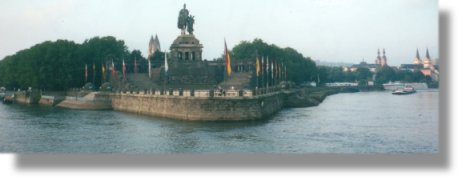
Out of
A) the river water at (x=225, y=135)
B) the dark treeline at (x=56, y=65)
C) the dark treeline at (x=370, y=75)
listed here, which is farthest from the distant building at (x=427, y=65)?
the dark treeline at (x=56, y=65)

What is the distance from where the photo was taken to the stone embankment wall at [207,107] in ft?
121

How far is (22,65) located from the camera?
7069cm

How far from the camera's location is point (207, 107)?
37031 mm

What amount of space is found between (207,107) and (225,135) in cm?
706

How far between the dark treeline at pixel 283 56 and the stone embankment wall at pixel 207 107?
122ft

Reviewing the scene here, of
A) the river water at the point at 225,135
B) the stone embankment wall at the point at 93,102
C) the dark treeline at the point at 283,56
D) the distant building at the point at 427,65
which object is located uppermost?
the dark treeline at the point at 283,56

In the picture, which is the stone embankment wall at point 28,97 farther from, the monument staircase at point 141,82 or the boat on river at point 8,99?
the monument staircase at point 141,82

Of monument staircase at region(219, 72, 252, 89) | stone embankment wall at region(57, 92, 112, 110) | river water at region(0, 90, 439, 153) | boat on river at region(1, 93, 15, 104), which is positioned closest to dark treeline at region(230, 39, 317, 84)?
monument staircase at region(219, 72, 252, 89)

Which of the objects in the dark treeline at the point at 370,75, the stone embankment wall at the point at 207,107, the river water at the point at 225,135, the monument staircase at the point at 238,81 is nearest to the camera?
the river water at the point at 225,135

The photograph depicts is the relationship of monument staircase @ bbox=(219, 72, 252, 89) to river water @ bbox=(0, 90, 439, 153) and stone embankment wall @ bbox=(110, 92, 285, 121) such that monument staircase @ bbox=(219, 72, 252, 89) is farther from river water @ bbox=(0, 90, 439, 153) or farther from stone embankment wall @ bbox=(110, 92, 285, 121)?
river water @ bbox=(0, 90, 439, 153)

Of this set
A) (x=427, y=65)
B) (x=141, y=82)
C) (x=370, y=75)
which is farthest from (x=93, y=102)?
(x=370, y=75)

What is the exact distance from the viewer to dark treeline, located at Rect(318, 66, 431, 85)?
4104 inches

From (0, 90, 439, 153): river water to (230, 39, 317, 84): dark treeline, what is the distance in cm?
4262

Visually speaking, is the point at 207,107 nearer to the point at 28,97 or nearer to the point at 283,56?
the point at 28,97
